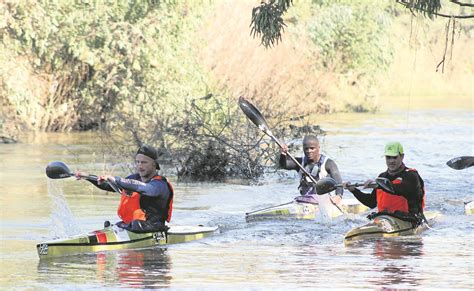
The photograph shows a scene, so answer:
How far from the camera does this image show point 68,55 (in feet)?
110

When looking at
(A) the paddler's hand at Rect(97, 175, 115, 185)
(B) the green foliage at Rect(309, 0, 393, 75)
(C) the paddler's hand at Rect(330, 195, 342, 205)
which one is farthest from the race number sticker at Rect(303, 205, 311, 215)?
(B) the green foliage at Rect(309, 0, 393, 75)

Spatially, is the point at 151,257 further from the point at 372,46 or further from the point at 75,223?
the point at 372,46

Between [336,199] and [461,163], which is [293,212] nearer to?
[336,199]

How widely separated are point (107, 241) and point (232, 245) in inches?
66.2

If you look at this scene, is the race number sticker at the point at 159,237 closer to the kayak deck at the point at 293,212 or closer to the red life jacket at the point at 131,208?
the red life jacket at the point at 131,208

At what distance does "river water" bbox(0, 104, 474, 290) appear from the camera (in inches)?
451

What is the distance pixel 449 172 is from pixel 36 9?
1045 centimetres

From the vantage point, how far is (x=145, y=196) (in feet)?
43.9

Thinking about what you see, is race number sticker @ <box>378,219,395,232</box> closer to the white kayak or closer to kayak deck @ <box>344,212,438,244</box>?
kayak deck @ <box>344,212,438,244</box>

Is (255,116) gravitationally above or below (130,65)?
below

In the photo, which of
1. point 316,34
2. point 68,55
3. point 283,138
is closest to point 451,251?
point 283,138

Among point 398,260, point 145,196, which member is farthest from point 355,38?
point 398,260

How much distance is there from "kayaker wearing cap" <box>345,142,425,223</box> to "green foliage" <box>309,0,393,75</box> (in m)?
32.1

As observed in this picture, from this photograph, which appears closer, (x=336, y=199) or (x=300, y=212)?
(x=300, y=212)
